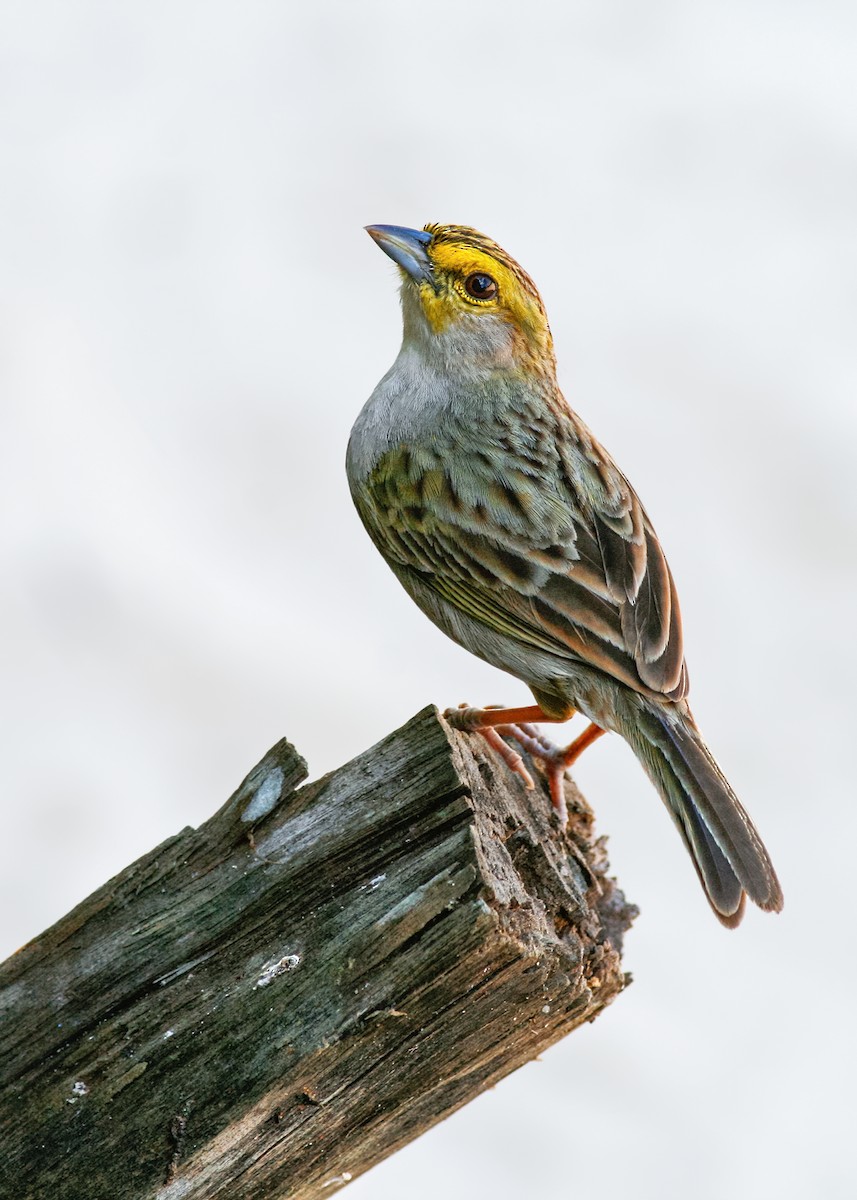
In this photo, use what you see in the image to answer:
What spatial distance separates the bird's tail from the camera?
150 inches

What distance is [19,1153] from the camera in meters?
2.92

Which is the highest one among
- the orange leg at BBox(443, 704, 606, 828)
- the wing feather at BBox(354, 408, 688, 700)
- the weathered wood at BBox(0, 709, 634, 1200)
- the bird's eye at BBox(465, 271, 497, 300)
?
the bird's eye at BBox(465, 271, 497, 300)

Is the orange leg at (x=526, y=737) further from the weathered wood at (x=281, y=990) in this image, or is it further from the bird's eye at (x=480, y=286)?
the bird's eye at (x=480, y=286)

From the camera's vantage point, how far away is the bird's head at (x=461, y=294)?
17.2ft

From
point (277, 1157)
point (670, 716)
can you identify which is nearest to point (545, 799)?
point (670, 716)

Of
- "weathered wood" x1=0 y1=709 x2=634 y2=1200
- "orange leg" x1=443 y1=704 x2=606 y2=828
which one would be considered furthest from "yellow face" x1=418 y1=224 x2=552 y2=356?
"weathered wood" x1=0 y1=709 x2=634 y2=1200

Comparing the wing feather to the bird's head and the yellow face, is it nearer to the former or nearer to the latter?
the bird's head

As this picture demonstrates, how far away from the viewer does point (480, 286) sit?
17.4 feet

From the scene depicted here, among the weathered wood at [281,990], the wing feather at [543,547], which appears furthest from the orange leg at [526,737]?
the weathered wood at [281,990]

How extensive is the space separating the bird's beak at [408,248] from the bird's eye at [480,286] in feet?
0.55

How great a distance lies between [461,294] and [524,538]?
1274 millimetres

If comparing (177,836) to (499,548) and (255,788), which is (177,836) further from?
(499,548)

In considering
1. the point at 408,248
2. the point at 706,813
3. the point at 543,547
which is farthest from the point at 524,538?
the point at 408,248

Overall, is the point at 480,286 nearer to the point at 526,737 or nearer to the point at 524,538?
the point at 524,538
